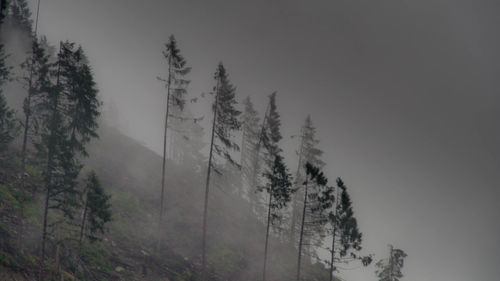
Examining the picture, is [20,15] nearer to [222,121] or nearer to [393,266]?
[222,121]

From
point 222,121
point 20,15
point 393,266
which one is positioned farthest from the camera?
point 20,15

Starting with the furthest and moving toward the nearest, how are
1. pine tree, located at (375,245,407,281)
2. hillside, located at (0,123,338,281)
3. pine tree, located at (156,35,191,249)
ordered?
pine tree, located at (375,245,407,281) < pine tree, located at (156,35,191,249) < hillside, located at (0,123,338,281)

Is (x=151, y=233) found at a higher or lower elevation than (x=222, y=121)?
lower

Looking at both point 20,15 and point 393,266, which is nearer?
point 393,266

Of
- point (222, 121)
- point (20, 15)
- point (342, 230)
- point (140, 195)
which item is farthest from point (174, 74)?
point (20, 15)

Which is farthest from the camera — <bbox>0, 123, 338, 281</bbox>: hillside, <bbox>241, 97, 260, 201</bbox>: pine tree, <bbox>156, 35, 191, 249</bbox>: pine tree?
<bbox>241, 97, 260, 201</bbox>: pine tree

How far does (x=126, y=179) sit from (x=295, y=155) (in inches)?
898

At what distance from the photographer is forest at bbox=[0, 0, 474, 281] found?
54.8 feet

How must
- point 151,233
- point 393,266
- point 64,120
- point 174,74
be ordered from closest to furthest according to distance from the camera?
point 64,120 < point 174,74 < point 151,233 < point 393,266

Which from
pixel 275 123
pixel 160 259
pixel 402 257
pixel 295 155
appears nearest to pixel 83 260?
pixel 160 259

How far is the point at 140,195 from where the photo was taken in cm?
3247

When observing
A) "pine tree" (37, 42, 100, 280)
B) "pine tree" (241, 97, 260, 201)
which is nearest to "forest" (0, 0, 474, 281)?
"pine tree" (37, 42, 100, 280)

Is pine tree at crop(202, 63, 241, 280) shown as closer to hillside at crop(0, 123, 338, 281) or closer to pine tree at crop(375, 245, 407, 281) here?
hillside at crop(0, 123, 338, 281)

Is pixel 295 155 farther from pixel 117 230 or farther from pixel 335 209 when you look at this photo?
pixel 117 230
